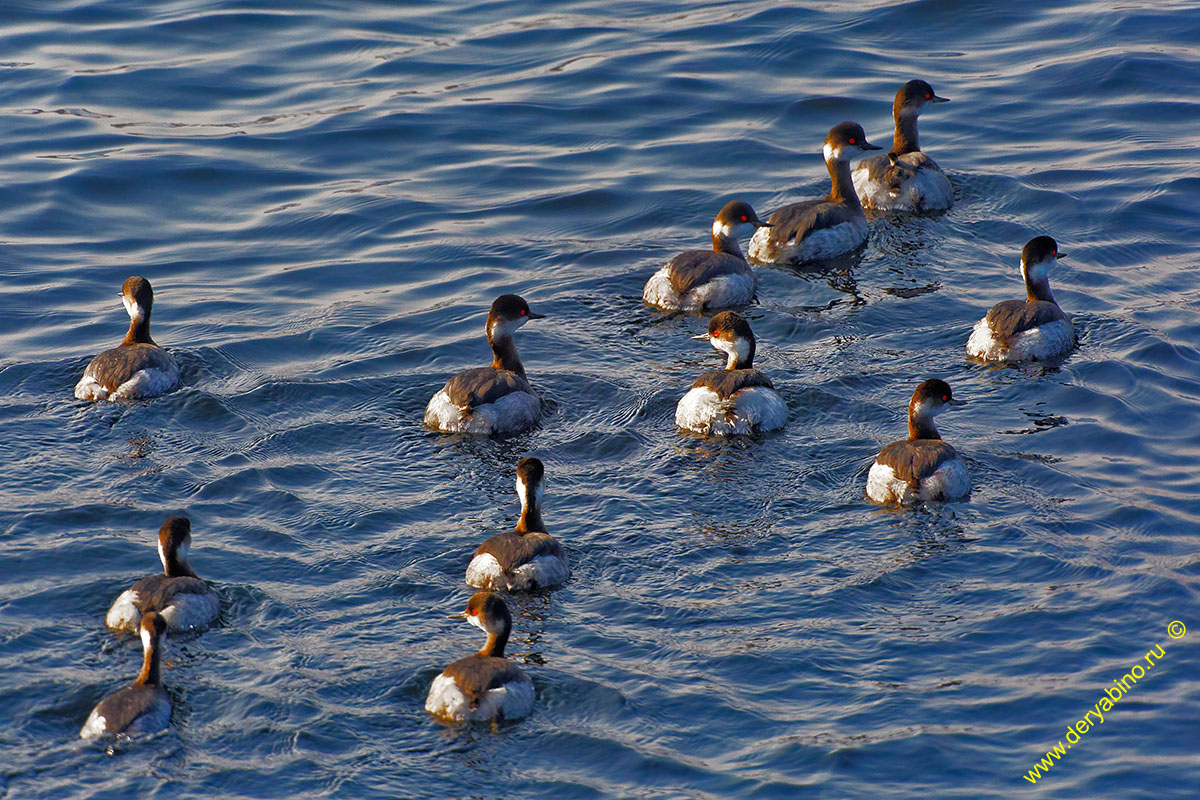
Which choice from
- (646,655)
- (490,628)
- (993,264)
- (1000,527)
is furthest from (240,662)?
(993,264)

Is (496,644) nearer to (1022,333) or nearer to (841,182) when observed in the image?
(1022,333)

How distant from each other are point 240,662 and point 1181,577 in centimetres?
601

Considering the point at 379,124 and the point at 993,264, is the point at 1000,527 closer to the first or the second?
the point at 993,264

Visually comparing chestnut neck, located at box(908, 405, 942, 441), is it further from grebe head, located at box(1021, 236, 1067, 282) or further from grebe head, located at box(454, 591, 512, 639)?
grebe head, located at box(454, 591, 512, 639)

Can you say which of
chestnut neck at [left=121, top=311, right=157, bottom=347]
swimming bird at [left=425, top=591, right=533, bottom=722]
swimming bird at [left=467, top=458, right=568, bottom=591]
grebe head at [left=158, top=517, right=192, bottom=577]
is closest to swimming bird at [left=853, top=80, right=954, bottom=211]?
swimming bird at [left=467, top=458, right=568, bottom=591]

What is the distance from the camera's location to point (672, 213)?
57.4 ft

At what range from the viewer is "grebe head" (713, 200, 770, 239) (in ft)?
51.3

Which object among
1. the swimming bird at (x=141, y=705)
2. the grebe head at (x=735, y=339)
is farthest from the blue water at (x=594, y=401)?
the grebe head at (x=735, y=339)

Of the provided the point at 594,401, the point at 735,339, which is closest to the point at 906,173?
the point at 735,339

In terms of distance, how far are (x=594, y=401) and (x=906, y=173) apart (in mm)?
5903

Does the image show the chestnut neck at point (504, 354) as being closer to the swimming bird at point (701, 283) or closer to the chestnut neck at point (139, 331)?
the swimming bird at point (701, 283)

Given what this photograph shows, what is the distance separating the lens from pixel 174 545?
984cm

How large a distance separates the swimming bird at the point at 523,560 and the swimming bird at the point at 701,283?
4.82 m

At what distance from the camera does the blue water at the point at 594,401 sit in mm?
8609
